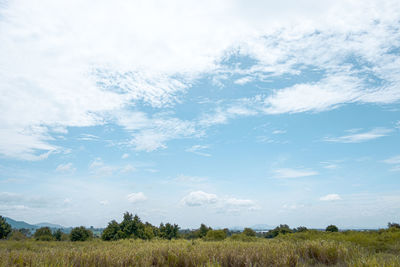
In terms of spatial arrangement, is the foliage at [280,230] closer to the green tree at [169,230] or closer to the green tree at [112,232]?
the green tree at [169,230]

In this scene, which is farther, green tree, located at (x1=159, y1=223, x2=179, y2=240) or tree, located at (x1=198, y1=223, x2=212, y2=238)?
green tree, located at (x1=159, y1=223, x2=179, y2=240)

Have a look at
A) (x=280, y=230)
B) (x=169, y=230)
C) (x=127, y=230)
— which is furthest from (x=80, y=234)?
(x=280, y=230)

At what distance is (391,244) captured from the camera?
15.5 m

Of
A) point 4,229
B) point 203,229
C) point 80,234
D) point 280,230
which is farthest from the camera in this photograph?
point 4,229

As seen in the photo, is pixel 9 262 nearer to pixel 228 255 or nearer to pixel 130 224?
pixel 228 255

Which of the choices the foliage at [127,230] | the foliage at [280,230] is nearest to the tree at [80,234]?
the foliage at [127,230]

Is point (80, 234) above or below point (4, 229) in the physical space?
below

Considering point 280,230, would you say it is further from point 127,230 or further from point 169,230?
point 127,230

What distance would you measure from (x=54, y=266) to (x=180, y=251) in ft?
9.66

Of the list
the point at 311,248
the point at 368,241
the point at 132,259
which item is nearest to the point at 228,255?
the point at 132,259

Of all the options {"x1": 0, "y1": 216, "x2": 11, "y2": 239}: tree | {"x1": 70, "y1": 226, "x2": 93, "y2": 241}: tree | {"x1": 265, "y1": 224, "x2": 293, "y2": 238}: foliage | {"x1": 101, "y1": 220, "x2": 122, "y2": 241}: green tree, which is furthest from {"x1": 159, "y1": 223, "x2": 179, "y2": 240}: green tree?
Result: {"x1": 0, "y1": 216, "x2": 11, "y2": 239}: tree

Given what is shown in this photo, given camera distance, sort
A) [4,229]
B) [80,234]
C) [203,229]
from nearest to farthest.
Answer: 1. [80,234]
2. [203,229]
3. [4,229]

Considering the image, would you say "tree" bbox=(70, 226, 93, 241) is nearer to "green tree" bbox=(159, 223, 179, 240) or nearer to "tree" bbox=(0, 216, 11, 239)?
"green tree" bbox=(159, 223, 179, 240)

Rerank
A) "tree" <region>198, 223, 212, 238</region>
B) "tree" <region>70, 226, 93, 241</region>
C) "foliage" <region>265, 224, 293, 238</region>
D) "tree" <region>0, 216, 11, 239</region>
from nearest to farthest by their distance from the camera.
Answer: "foliage" <region>265, 224, 293, 238</region>, "tree" <region>70, 226, 93, 241</region>, "tree" <region>198, 223, 212, 238</region>, "tree" <region>0, 216, 11, 239</region>
